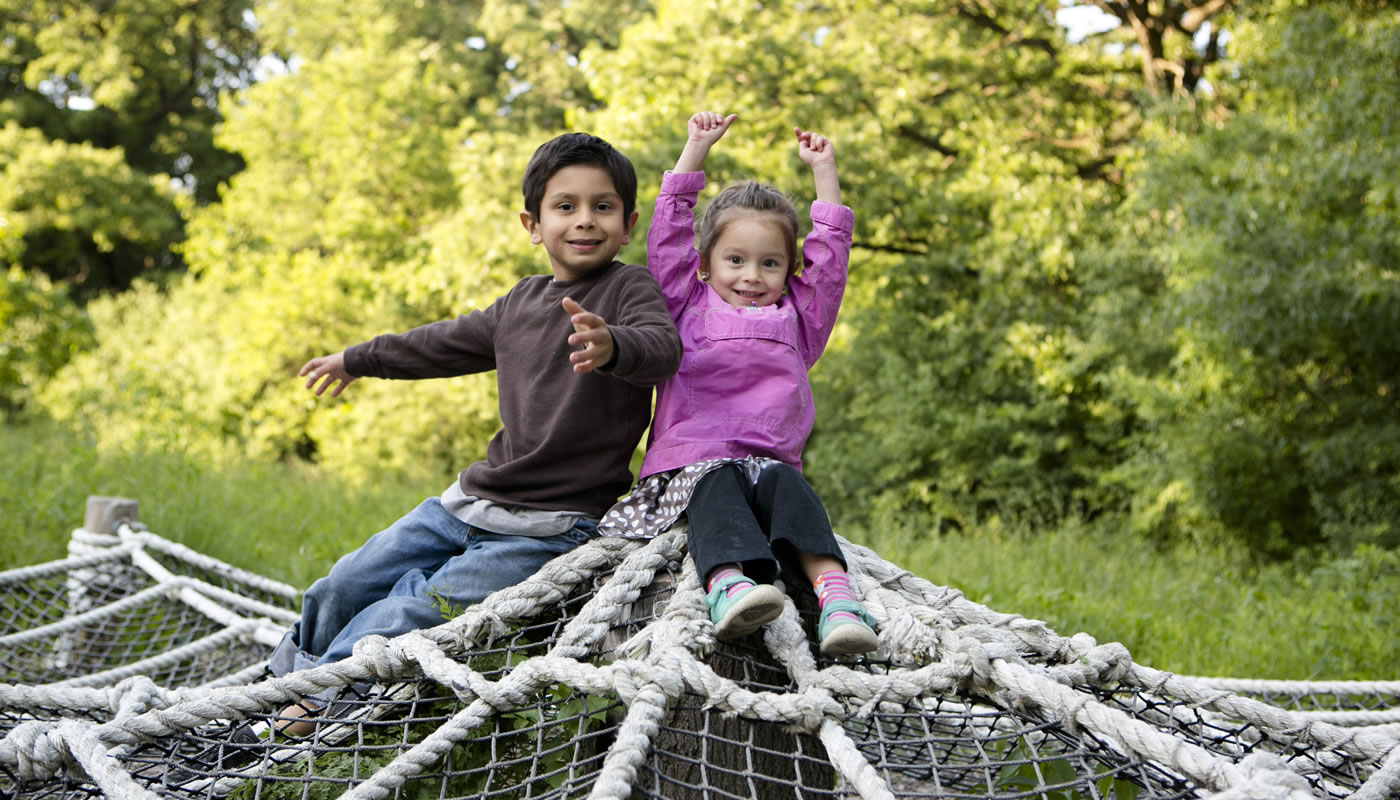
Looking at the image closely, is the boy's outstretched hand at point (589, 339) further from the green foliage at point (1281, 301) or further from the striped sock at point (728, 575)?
the green foliage at point (1281, 301)

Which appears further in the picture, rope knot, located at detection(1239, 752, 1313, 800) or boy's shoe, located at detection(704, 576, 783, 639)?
boy's shoe, located at detection(704, 576, 783, 639)

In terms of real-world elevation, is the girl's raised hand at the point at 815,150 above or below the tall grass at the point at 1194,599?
above

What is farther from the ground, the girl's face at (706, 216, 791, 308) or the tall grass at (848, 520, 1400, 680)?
the girl's face at (706, 216, 791, 308)

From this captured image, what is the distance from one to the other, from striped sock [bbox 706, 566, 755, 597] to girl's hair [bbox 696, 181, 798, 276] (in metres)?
0.85

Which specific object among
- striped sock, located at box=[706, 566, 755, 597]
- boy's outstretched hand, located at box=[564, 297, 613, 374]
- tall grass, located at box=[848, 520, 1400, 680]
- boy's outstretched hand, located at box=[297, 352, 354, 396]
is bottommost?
tall grass, located at box=[848, 520, 1400, 680]

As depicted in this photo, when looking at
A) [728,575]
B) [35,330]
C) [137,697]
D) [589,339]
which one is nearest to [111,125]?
[35,330]

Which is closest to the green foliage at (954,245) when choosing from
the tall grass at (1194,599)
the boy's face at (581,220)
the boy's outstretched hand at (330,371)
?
the tall grass at (1194,599)

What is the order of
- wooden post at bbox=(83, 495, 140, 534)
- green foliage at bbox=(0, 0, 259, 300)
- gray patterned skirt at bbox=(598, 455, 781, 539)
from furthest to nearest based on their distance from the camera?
green foliage at bbox=(0, 0, 259, 300)
wooden post at bbox=(83, 495, 140, 534)
gray patterned skirt at bbox=(598, 455, 781, 539)

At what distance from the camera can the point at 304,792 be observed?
5.61 ft

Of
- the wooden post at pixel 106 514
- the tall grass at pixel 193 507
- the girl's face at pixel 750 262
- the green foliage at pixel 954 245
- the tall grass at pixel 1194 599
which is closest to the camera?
the girl's face at pixel 750 262

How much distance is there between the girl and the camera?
1.94m

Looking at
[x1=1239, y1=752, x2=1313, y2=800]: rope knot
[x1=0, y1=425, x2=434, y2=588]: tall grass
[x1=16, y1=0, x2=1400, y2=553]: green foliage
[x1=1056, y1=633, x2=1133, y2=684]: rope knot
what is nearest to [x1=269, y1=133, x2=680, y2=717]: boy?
[x1=1056, y1=633, x2=1133, y2=684]: rope knot

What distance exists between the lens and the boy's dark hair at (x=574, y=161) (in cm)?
233

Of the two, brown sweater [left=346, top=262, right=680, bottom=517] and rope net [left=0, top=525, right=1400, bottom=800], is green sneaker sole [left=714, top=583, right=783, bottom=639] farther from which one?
brown sweater [left=346, top=262, right=680, bottom=517]
